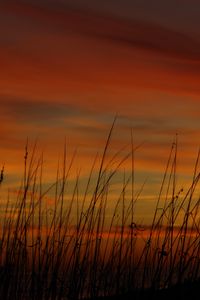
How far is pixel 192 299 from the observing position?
4453mm

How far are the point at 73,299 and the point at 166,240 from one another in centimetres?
81

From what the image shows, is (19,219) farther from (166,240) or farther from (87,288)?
(166,240)

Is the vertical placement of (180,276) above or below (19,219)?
below

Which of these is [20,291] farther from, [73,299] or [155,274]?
[155,274]

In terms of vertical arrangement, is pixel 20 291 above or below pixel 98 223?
below

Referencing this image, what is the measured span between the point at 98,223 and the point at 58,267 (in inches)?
18.0

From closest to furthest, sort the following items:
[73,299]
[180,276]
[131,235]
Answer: [180,276] < [73,299] < [131,235]

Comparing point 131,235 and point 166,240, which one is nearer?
point 166,240

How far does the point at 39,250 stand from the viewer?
14.6 ft

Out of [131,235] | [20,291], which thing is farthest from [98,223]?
[20,291]

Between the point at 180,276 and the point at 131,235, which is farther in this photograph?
the point at 131,235

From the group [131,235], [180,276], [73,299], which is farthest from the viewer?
[131,235]

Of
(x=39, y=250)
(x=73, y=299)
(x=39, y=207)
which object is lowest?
(x=73, y=299)

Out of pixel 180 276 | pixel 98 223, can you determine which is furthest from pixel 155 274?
pixel 98 223
